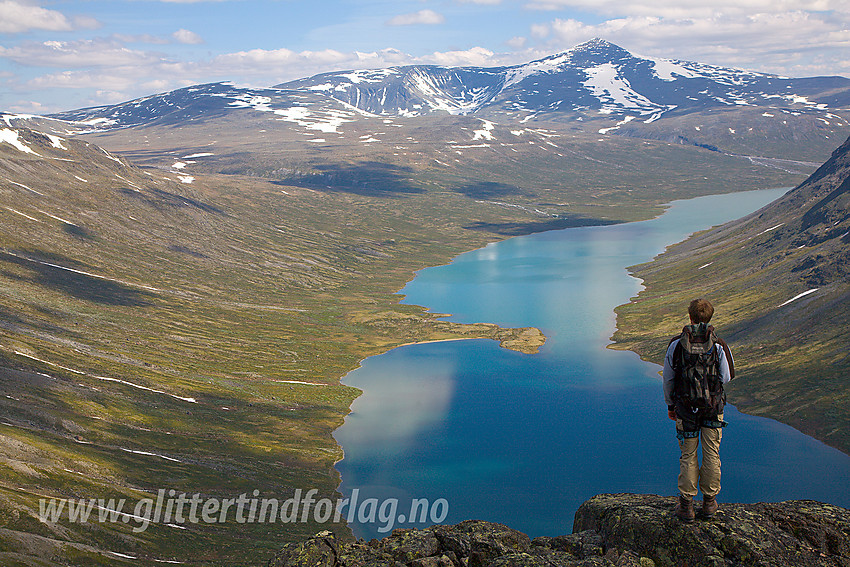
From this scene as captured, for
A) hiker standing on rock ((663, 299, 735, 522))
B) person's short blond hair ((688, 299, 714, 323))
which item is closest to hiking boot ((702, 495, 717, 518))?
hiker standing on rock ((663, 299, 735, 522))

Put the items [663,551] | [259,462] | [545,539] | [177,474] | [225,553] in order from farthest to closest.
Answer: [259,462]
[177,474]
[225,553]
[545,539]
[663,551]

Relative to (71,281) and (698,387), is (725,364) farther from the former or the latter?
(71,281)

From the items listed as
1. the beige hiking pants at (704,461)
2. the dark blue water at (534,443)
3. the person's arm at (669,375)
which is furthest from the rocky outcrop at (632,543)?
the dark blue water at (534,443)

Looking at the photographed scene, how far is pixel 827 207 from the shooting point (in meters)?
180

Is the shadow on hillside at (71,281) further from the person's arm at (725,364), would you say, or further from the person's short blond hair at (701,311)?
the person's arm at (725,364)

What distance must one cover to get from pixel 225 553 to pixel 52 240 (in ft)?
498

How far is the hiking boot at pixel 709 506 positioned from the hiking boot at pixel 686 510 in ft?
1.15

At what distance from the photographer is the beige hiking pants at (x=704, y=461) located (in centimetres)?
2034

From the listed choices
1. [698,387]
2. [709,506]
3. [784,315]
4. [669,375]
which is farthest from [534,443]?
[698,387]

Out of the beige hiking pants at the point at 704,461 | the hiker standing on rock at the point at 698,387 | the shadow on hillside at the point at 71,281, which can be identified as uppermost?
Result: the hiker standing on rock at the point at 698,387

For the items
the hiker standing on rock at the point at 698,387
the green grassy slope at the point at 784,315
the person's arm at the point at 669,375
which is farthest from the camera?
the green grassy slope at the point at 784,315

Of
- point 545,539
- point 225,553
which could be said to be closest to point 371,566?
point 545,539

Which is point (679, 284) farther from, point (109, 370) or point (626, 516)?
point (626, 516)

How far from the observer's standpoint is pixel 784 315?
136 metres
